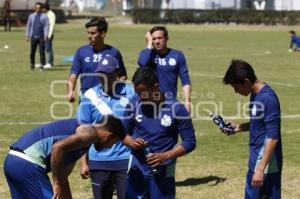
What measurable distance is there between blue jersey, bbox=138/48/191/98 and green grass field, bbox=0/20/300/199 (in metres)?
1.45

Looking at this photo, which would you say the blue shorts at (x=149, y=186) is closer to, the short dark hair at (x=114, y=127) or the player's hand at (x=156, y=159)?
the player's hand at (x=156, y=159)

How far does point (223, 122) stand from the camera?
788 cm

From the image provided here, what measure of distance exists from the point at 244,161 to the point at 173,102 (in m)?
5.41

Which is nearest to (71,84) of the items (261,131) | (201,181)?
(201,181)

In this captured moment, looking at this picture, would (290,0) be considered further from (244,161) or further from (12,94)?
(244,161)

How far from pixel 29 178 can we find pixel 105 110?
1.22 metres

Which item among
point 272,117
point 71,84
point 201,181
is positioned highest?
point 272,117

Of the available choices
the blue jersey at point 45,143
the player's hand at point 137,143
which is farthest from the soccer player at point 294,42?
the blue jersey at point 45,143

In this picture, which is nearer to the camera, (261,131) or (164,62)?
(261,131)

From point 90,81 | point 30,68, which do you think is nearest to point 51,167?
point 90,81

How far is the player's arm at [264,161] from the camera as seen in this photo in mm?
6934

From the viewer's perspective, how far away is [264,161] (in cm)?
696

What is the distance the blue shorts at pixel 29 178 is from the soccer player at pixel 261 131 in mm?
1894

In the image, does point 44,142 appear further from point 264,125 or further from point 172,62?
point 172,62
